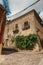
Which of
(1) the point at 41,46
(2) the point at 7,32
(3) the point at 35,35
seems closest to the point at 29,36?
(3) the point at 35,35

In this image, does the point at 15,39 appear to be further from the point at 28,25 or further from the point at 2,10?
the point at 2,10

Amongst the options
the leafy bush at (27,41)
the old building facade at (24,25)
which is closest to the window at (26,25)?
the old building facade at (24,25)

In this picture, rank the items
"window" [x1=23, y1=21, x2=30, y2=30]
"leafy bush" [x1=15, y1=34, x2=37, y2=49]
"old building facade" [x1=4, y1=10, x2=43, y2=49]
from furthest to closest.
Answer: "window" [x1=23, y1=21, x2=30, y2=30], "old building facade" [x1=4, y1=10, x2=43, y2=49], "leafy bush" [x1=15, y1=34, x2=37, y2=49]

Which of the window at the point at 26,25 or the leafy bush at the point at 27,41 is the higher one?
the window at the point at 26,25

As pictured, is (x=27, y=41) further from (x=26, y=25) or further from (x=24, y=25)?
(x=24, y=25)

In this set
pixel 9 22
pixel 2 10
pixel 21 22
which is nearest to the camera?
pixel 2 10

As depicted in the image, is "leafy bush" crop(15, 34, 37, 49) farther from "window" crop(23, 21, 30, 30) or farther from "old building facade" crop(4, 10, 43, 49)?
"window" crop(23, 21, 30, 30)

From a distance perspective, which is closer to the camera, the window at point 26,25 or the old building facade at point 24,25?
the old building facade at point 24,25

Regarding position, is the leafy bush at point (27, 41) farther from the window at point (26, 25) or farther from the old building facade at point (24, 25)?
the window at point (26, 25)

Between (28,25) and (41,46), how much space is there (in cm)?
360

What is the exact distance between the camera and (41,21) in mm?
24359

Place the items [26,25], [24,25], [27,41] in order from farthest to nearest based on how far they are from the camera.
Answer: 1. [24,25]
2. [26,25]
3. [27,41]

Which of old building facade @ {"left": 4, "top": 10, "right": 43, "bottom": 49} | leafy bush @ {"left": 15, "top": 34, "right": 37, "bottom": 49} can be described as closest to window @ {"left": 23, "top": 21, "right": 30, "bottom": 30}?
old building facade @ {"left": 4, "top": 10, "right": 43, "bottom": 49}

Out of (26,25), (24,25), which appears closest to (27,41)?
(26,25)
